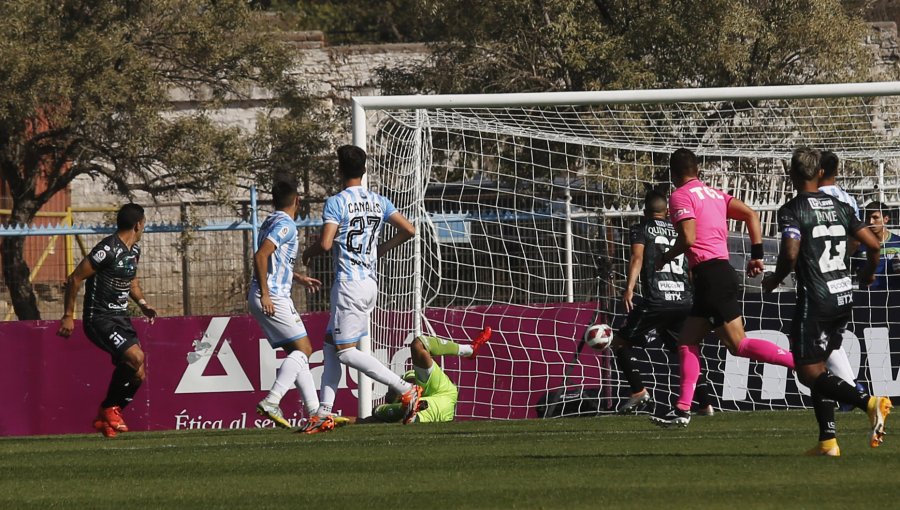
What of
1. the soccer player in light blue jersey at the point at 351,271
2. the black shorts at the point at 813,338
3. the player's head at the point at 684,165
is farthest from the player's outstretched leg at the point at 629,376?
the black shorts at the point at 813,338

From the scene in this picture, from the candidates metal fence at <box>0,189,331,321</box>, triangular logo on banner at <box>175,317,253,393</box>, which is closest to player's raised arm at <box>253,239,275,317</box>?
triangular logo on banner at <box>175,317,253,393</box>

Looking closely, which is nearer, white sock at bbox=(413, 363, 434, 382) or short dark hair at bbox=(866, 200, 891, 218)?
white sock at bbox=(413, 363, 434, 382)

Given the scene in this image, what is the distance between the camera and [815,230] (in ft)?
23.6

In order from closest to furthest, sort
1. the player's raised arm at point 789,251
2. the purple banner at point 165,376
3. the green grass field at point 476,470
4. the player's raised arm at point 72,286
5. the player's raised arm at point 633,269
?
the green grass field at point 476,470 → the player's raised arm at point 789,251 → the player's raised arm at point 633,269 → the player's raised arm at point 72,286 → the purple banner at point 165,376

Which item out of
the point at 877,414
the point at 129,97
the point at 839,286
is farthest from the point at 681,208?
the point at 129,97

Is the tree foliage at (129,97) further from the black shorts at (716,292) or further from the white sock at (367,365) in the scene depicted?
the black shorts at (716,292)

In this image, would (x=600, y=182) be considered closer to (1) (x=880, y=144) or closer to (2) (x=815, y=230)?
(1) (x=880, y=144)

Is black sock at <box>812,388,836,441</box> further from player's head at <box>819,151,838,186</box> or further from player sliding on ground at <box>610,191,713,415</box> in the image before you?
player sliding on ground at <box>610,191,713,415</box>

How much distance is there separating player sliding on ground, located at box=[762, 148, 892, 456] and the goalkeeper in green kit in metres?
4.17

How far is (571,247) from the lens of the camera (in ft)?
44.3

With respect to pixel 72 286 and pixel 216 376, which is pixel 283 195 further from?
pixel 216 376

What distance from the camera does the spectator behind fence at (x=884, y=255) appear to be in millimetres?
12070

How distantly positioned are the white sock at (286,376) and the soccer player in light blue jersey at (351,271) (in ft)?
0.76

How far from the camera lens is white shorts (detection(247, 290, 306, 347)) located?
9.77 m
